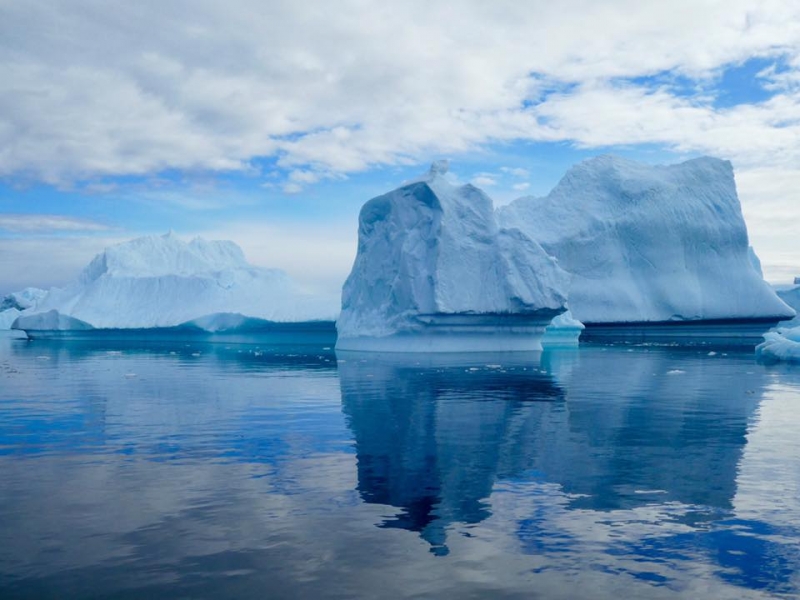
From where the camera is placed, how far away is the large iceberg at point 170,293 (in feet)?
101

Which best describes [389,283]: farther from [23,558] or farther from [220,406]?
[23,558]

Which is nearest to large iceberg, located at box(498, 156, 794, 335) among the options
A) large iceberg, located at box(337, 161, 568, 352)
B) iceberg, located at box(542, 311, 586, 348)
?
iceberg, located at box(542, 311, 586, 348)

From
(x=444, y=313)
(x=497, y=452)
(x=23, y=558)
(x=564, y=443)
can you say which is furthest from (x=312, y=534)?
(x=444, y=313)

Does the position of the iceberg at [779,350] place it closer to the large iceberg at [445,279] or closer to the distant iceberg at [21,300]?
the large iceberg at [445,279]

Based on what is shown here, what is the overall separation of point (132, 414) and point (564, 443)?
528 centimetres

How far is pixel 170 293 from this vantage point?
111ft

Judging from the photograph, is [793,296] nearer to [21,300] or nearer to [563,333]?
[563,333]

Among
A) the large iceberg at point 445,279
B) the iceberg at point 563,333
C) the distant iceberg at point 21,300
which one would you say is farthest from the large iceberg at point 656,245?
the distant iceberg at point 21,300

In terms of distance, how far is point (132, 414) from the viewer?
9.02 metres

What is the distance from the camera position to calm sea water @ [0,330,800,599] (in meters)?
3.51

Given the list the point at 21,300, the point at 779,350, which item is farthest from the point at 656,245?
the point at 21,300

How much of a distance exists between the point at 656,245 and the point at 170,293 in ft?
77.2

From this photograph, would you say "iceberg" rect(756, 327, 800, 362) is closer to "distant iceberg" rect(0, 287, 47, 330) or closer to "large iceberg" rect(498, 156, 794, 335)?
"large iceberg" rect(498, 156, 794, 335)

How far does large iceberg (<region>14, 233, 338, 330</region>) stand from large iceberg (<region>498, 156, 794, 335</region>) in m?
12.1
